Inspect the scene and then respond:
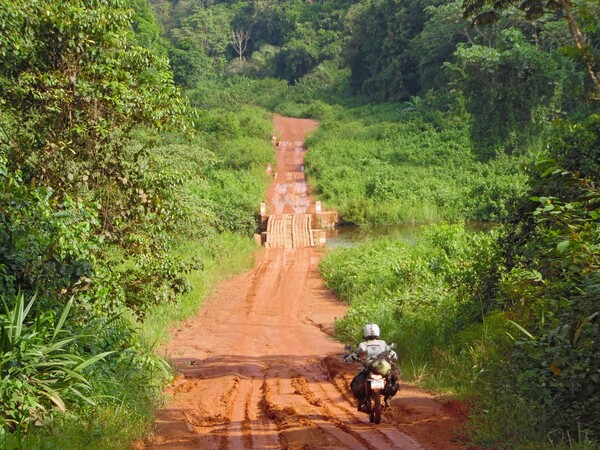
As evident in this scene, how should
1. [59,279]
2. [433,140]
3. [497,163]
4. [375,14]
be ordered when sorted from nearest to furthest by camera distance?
[59,279]
[497,163]
[433,140]
[375,14]

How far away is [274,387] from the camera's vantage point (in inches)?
461

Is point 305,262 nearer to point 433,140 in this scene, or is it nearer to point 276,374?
point 276,374

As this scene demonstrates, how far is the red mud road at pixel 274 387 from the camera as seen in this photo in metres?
8.82

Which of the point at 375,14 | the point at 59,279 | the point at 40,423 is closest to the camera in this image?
the point at 40,423

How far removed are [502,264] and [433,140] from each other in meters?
33.6

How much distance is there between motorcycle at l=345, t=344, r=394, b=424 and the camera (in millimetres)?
9018

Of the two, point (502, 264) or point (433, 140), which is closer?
point (502, 264)

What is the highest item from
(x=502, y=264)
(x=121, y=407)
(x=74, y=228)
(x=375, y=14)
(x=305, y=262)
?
(x=375, y=14)

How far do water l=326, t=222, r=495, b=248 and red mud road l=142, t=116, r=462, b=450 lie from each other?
6.68 metres

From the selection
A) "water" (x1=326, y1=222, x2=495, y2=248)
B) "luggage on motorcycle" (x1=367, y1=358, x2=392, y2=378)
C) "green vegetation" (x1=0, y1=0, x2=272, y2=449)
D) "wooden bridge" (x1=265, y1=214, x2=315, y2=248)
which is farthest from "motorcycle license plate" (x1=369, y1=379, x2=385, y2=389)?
"water" (x1=326, y1=222, x2=495, y2=248)

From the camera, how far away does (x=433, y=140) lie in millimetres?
45031

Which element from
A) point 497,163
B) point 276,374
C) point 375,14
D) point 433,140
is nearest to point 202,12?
point 375,14

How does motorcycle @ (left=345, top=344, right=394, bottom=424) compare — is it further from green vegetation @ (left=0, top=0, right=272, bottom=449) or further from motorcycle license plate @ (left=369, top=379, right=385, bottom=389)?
green vegetation @ (left=0, top=0, right=272, bottom=449)

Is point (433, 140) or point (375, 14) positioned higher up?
point (375, 14)
